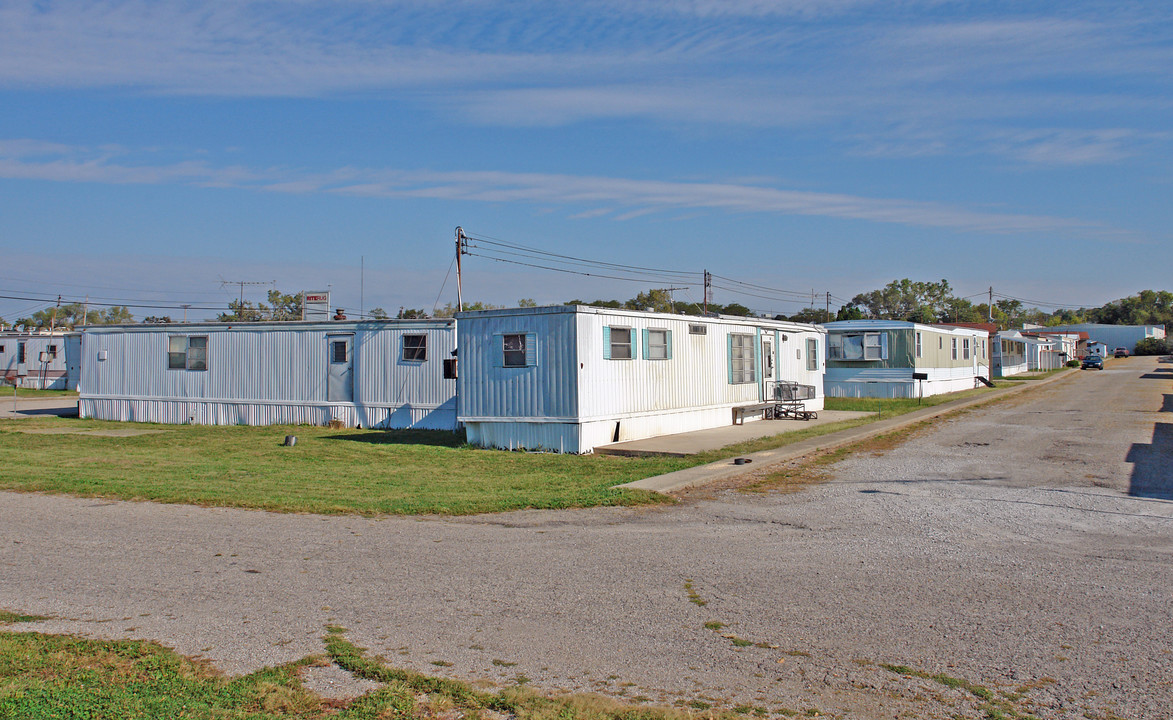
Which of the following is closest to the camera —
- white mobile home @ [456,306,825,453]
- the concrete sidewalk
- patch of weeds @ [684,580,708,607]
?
patch of weeds @ [684,580,708,607]

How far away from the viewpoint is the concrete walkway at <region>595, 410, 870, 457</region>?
16.0 m

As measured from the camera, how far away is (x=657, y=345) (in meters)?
18.5

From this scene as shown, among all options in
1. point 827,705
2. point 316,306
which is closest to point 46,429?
point 316,306

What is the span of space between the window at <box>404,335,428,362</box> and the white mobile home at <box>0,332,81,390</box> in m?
28.9

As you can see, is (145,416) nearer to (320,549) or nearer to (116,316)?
(320,549)

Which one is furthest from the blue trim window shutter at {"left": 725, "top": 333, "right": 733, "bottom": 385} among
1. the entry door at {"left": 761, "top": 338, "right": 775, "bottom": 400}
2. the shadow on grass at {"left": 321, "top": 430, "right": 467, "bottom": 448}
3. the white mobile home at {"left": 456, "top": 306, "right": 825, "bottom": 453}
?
the shadow on grass at {"left": 321, "top": 430, "right": 467, "bottom": 448}

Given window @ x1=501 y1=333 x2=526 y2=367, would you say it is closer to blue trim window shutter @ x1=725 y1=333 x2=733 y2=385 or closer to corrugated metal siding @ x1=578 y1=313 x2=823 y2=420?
corrugated metal siding @ x1=578 y1=313 x2=823 y2=420

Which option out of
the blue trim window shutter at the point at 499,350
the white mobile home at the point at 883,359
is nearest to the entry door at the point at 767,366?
the blue trim window shutter at the point at 499,350

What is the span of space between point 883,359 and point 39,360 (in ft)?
137

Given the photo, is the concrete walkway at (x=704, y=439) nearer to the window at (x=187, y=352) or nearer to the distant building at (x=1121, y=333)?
the window at (x=187, y=352)

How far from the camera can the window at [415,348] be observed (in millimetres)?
21797

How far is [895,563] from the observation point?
24.3 ft

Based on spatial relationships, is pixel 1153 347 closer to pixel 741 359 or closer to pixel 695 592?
pixel 741 359

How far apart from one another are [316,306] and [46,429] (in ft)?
31.6
